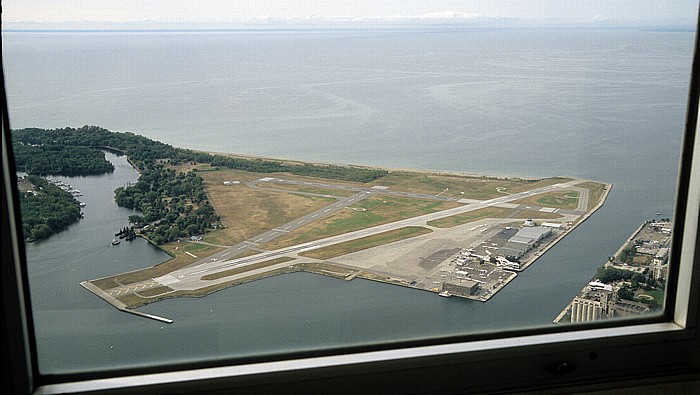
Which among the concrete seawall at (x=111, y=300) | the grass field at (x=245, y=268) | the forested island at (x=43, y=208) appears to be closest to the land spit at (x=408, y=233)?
the grass field at (x=245, y=268)

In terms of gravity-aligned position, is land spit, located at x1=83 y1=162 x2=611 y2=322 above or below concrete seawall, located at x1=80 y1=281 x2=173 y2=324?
above

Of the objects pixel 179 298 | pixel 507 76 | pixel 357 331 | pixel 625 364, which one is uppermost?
pixel 507 76

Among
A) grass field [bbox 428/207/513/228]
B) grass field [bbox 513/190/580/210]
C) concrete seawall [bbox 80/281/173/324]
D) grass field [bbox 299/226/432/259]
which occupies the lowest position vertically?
concrete seawall [bbox 80/281/173/324]

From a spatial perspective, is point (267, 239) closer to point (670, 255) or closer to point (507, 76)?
point (507, 76)

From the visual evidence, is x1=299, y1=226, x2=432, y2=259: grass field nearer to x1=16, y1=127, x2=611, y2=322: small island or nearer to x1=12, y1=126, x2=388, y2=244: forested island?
x1=16, y1=127, x2=611, y2=322: small island

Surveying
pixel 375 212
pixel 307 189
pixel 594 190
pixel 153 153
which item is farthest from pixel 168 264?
pixel 594 190

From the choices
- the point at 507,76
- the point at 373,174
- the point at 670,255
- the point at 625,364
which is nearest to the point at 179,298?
the point at 373,174


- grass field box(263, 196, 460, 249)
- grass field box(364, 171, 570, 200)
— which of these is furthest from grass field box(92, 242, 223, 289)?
grass field box(364, 171, 570, 200)
